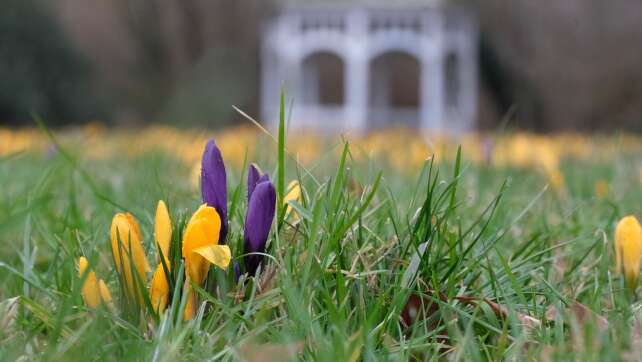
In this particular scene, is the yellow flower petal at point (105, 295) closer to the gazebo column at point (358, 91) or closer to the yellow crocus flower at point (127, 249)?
the yellow crocus flower at point (127, 249)

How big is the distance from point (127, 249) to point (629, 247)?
0.72m

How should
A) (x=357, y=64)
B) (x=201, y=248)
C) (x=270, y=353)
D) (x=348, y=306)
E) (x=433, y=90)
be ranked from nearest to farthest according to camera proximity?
(x=270, y=353)
(x=201, y=248)
(x=348, y=306)
(x=357, y=64)
(x=433, y=90)

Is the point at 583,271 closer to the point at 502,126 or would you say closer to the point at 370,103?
the point at 502,126

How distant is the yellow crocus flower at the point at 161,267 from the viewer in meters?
0.97

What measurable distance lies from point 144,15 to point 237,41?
1.27 m

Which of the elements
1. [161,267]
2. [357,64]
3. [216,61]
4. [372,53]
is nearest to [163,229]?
[161,267]

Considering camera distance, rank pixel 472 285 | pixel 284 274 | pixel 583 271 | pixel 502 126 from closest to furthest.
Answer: pixel 284 274 → pixel 472 285 → pixel 583 271 → pixel 502 126

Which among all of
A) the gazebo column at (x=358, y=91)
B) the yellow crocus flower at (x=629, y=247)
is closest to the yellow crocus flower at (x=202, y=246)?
the yellow crocus flower at (x=629, y=247)

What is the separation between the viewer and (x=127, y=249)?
1000mm

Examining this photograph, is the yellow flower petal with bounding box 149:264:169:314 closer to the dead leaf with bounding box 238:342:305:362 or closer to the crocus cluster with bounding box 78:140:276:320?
the crocus cluster with bounding box 78:140:276:320

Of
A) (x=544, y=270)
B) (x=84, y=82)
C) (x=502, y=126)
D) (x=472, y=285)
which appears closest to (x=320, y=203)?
(x=472, y=285)

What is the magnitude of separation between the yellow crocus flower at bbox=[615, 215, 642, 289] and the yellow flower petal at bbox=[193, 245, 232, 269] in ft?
2.01

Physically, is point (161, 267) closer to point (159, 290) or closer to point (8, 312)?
point (159, 290)

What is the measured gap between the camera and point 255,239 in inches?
40.5
